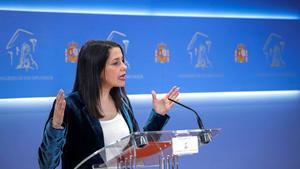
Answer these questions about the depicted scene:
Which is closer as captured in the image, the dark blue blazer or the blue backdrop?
the dark blue blazer

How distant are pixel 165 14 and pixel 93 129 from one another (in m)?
2.86

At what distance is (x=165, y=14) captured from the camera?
188 inches

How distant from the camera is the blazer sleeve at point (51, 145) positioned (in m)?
1.86

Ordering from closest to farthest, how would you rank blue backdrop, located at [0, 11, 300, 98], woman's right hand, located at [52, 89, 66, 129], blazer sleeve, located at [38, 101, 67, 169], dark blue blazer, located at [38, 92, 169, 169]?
woman's right hand, located at [52, 89, 66, 129]
blazer sleeve, located at [38, 101, 67, 169]
dark blue blazer, located at [38, 92, 169, 169]
blue backdrop, located at [0, 11, 300, 98]

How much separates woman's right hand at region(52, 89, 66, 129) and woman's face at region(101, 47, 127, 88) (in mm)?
391

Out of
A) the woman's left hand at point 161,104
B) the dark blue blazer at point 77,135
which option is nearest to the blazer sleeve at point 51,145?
the dark blue blazer at point 77,135

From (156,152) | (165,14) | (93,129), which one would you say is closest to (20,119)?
(165,14)

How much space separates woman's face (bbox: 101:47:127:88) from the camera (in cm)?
216

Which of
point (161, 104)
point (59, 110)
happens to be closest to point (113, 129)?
point (161, 104)

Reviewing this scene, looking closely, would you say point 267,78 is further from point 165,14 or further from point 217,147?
point 165,14

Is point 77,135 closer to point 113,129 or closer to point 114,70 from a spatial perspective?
point 113,129

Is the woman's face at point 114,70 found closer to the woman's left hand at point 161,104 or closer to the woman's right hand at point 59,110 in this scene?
the woman's left hand at point 161,104

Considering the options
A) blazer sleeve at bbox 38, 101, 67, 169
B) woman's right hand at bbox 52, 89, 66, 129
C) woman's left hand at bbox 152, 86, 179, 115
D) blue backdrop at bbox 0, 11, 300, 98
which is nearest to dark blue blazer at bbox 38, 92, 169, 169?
blazer sleeve at bbox 38, 101, 67, 169

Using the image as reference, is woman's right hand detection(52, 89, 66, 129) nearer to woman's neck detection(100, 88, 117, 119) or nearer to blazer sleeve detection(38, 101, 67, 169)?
blazer sleeve detection(38, 101, 67, 169)
